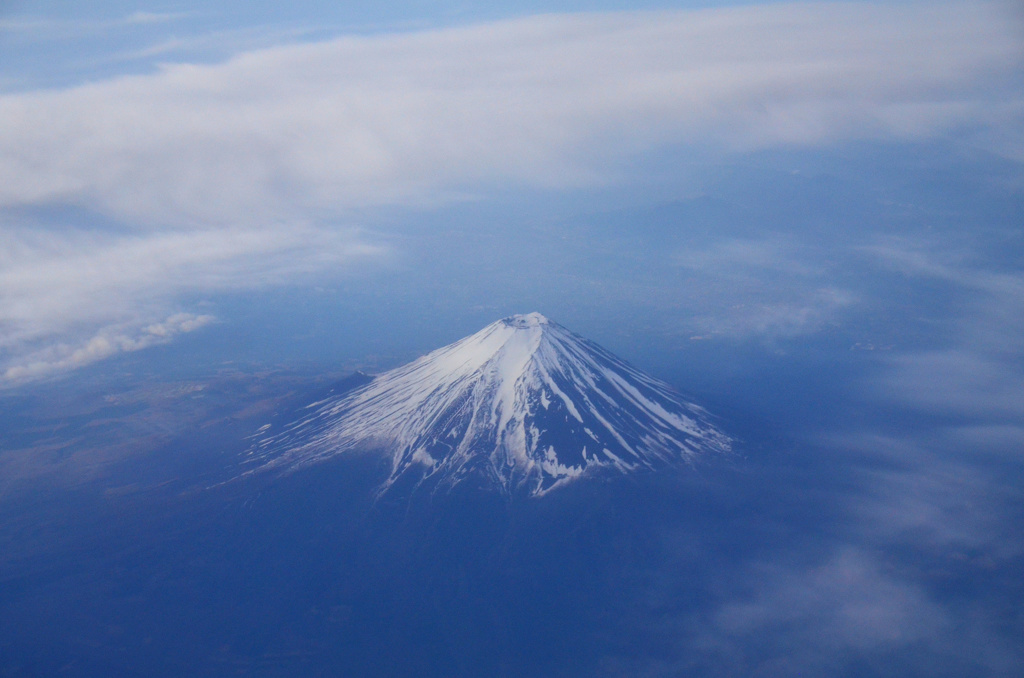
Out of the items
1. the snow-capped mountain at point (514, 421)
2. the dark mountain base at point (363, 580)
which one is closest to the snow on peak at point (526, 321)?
the snow-capped mountain at point (514, 421)

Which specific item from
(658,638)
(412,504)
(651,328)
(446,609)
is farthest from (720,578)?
(651,328)

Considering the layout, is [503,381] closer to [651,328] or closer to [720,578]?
[720,578]

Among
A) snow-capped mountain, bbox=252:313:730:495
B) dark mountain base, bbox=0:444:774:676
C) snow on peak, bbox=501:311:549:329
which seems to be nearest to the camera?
dark mountain base, bbox=0:444:774:676

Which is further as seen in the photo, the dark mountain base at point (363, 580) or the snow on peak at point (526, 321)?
the snow on peak at point (526, 321)

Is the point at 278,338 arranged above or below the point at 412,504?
above

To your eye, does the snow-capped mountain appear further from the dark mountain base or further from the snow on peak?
the dark mountain base

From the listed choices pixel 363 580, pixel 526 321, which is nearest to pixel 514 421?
pixel 526 321

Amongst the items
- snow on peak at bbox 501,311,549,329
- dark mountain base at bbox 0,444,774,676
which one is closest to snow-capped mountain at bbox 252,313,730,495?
snow on peak at bbox 501,311,549,329

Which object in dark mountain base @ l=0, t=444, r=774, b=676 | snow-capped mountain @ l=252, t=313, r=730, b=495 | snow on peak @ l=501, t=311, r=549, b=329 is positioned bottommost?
dark mountain base @ l=0, t=444, r=774, b=676

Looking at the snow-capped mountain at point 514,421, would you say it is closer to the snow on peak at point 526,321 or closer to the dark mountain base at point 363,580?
the snow on peak at point 526,321
